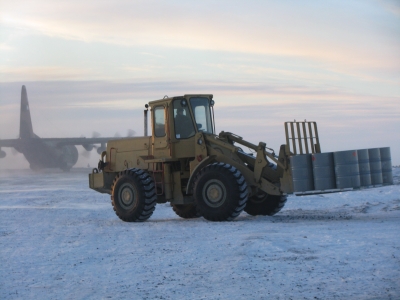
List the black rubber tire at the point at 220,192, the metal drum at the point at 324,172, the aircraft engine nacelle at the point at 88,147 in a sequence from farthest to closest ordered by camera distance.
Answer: the aircraft engine nacelle at the point at 88,147 < the black rubber tire at the point at 220,192 < the metal drum at the point at 324,172

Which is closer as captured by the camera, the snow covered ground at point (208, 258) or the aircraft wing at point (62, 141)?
the snow covered ground at point (208, 258)

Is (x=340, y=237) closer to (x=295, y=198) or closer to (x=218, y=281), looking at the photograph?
(x=218, y=281)

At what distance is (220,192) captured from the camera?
48.3ft

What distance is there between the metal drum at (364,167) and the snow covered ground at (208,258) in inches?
36.2

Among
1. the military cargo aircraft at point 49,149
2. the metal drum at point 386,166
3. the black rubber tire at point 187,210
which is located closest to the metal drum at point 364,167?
the metal drum at point 386,166

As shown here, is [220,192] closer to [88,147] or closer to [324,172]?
[324,172]

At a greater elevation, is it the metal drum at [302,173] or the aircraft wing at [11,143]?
the aircraft wing at [11,143]

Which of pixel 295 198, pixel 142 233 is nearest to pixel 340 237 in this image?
pixel 142 233

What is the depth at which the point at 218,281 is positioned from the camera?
25.7 ft

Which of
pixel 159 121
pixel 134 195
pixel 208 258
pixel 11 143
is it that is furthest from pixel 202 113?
pixel 11 143

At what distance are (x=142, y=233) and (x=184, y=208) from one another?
428 cm

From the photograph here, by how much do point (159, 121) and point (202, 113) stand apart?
1147mm

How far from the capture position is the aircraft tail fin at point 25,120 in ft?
290

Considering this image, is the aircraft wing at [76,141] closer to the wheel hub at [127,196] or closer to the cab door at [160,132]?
the wheel hub at [127,196]
